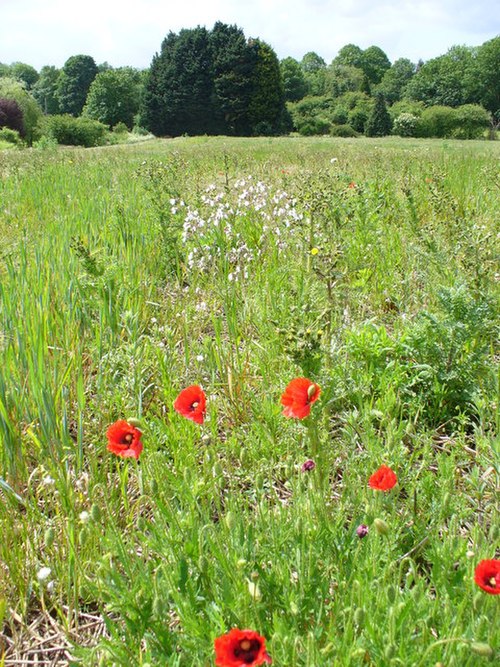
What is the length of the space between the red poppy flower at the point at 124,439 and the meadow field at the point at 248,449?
12mm

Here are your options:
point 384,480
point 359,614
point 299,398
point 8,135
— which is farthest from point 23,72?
point 359,614

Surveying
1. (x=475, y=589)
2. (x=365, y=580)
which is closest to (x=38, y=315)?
(x=365, y=580)

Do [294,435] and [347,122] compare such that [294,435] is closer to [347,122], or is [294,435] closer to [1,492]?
[1,492]

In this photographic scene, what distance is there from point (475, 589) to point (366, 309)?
221cm

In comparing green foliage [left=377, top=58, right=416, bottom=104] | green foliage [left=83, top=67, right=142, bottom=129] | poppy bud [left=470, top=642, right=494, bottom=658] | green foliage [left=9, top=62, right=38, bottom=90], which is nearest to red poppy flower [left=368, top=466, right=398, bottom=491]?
poppy bud [left=470, top=642, right=494, bottom=658]

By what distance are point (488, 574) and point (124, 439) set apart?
88cm

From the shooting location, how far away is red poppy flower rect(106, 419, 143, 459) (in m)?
1.38

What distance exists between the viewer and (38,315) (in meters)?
2.41

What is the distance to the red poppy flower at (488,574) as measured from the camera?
94 centimetres

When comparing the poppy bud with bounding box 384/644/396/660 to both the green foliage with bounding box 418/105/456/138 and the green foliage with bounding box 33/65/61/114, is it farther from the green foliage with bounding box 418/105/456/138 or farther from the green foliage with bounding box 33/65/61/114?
the green foliage with bounding box 33/65/61/114

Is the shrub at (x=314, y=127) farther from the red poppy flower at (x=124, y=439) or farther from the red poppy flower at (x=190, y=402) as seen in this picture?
the red poppy flower at (x=124, y=439)

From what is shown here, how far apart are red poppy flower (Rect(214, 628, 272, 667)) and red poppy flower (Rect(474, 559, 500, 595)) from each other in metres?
0.37

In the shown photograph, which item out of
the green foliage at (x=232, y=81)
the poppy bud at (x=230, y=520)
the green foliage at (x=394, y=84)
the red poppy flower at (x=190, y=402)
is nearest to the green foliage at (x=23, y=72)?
the green foliage at (x=394, y=84)

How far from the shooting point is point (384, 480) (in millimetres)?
1230
